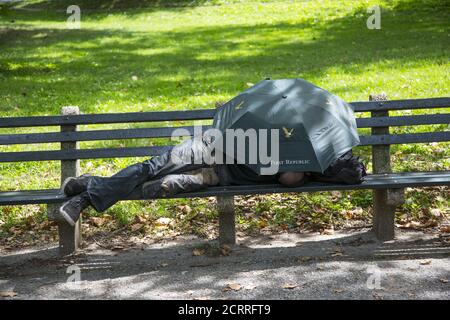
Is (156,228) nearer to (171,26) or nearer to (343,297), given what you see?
(343,297)

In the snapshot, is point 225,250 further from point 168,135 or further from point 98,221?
point 98,221

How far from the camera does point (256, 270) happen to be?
16.6 feet

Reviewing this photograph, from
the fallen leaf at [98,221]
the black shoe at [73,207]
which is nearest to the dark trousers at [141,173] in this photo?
the black shoe at [73,207]

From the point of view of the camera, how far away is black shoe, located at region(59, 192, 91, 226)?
492 centimetres

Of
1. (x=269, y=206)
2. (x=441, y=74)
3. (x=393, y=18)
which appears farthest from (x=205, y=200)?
(x=393, y=18)

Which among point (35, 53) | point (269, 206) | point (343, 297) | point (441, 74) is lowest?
point (343, 297)

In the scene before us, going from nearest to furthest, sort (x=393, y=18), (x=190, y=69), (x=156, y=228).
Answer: (x=156, y=228) → (x=190, y=69) → (x=393, y=18)

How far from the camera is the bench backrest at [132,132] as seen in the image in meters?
5.58

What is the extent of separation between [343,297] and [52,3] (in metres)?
28.7

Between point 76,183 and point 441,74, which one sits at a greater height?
point 441,74

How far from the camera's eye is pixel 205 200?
671 centimetres

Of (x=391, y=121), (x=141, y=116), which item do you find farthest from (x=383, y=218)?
(x=141, y=116)

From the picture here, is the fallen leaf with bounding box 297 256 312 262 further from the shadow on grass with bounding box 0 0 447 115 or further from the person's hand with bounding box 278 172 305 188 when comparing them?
the shadow on grass with bounding box 0 0 447 115

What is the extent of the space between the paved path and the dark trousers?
620 mm
